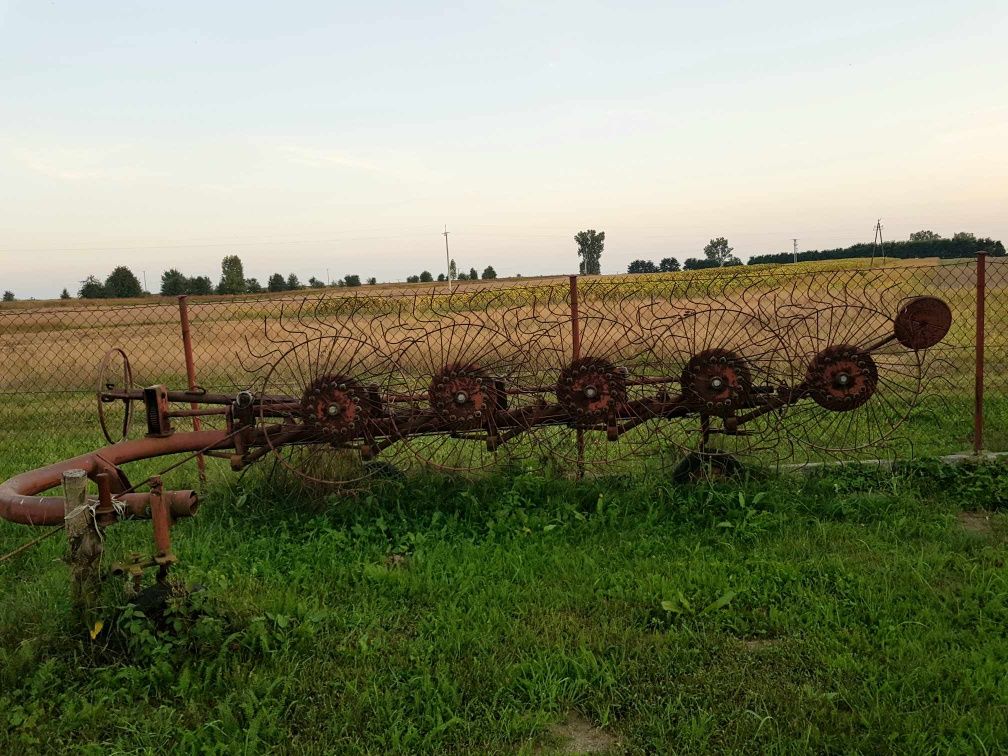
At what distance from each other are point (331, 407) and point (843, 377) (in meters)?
3.53

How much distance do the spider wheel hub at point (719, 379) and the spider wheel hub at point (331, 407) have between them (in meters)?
2.32

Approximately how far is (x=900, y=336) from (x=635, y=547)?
2.43 meters

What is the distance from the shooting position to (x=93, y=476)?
12.4ft

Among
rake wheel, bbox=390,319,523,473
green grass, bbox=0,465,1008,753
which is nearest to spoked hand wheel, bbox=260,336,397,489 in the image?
rake wheel, bbox=390,319,523,473

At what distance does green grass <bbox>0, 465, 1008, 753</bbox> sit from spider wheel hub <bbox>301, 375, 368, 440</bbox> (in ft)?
2.17

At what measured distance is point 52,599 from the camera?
12.0 feet

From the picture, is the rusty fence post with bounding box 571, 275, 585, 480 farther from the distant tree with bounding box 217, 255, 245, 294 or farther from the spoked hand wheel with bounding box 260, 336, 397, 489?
the distant tree with bounding box 217, 255, 245, 294

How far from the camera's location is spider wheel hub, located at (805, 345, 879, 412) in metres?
4.71

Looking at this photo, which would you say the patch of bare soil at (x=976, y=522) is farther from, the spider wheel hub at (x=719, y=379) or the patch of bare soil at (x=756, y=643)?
the patch of bare soil at (x=756, y=643)

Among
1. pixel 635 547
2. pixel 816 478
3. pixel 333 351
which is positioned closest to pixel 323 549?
pixel 333 351

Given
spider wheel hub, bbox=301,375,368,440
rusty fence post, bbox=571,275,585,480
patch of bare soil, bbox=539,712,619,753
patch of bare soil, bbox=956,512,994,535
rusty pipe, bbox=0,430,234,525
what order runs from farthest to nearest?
rusty fence post, bbox=571,275,585,480 → spider wheel hub, bbox=301,375,368,440 → patch of bare soil, bbox=956,512,994,535 → rusty pipe, bbox=0,430,234,525 → patch of bare soil, bbox=539,712,619,753

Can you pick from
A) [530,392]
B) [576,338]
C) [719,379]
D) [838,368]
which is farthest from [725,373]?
[530,392]

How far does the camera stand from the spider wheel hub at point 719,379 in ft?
15.4

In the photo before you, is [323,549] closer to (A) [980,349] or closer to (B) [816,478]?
(B) [816,478]
